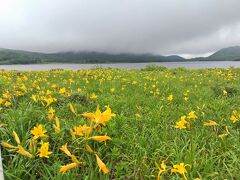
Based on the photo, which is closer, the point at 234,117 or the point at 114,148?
the point at 114,148

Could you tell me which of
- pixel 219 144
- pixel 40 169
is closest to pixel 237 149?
pixel 219 144

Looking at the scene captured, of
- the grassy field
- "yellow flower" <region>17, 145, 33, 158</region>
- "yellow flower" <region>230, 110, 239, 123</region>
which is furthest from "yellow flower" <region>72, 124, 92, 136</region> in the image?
"yellow flower" <region>230, 110, 239, 123</region>

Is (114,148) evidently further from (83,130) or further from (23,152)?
(23,152)

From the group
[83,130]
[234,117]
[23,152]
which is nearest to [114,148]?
[83,130]

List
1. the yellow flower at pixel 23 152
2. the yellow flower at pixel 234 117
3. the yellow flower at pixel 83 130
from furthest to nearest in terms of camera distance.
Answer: the yellow flower at pixel 234 117, the yellow flower at pixel 83 130, the yellow flower at pixel 23 152

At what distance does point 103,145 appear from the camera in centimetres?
289

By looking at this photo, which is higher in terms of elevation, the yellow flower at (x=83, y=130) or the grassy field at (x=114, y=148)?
the yellow flower at (x=83, y=130)

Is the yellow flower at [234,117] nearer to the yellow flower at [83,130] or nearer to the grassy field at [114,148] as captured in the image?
the grassy field at [114,148]

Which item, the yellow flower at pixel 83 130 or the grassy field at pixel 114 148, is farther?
the yellow flower at pixel 83 130

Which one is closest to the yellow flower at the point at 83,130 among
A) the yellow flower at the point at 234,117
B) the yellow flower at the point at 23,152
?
the yellow flower at the point at 23,152

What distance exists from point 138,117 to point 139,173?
1608 mm

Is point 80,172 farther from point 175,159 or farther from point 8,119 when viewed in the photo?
point 8,119

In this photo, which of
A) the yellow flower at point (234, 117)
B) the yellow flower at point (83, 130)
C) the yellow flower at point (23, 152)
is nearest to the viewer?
the yellow flower at point (23, 152)

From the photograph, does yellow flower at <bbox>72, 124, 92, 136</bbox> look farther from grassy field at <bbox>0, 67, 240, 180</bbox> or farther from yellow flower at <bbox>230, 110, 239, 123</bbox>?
yellow flower at <bbox>230, 110, 239, 123</bbox>
